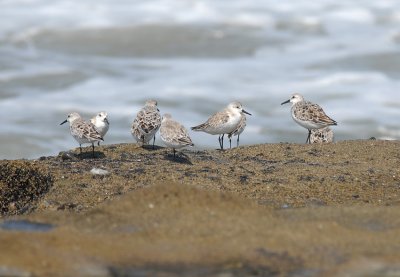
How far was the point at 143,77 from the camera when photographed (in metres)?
30.6

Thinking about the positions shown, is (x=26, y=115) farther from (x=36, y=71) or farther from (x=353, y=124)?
(x=353, y=124)

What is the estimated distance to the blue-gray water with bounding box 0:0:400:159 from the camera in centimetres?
2566

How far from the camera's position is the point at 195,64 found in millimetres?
32375

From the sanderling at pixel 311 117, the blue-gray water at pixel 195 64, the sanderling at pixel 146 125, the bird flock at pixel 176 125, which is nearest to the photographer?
the bird flock at pixel 176 125

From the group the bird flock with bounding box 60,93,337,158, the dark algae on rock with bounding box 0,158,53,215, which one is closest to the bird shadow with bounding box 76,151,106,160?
the bird flock with bounding box 60,93,337,158

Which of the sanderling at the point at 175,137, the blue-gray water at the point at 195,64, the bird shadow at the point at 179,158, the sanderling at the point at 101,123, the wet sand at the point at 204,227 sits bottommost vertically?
the wet sand at the point at 204,227

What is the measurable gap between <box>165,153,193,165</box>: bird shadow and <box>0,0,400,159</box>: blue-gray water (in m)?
10.2

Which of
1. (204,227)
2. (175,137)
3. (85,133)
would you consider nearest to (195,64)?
(85,133)

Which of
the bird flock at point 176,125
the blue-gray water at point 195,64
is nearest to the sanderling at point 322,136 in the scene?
the bird flock at point 176,125

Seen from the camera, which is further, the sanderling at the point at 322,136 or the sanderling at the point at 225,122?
the sanderling at the point at 322,136

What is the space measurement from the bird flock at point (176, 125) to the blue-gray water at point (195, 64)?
794 cm

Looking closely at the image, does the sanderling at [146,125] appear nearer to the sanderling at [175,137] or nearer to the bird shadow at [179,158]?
the sanderling at [175,137]

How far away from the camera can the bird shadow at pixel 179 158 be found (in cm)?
1227

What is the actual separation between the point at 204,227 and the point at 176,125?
5.81m
